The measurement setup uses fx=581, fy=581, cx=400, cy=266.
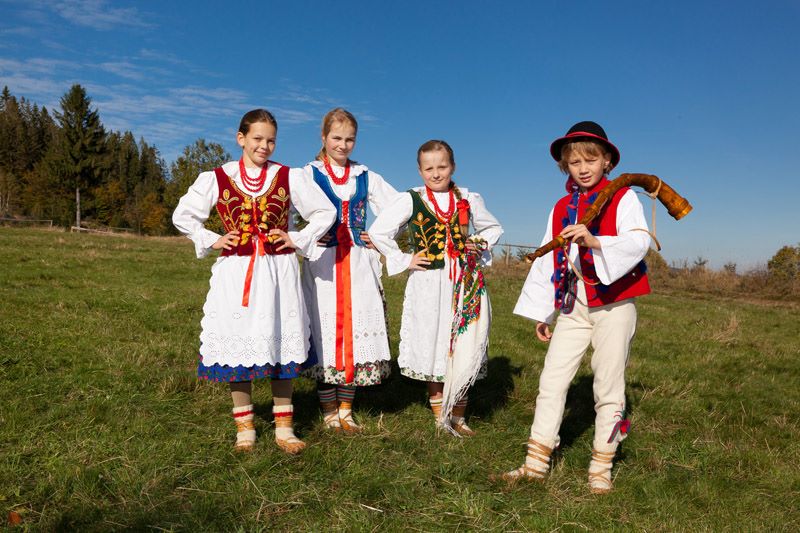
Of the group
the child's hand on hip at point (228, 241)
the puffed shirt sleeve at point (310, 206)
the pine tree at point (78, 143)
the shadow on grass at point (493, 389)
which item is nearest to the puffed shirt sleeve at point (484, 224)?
the puffed shirt sleeve at point (310, 206)

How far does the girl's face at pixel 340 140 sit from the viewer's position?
4.40 metres

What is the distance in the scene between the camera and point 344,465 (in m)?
3.62

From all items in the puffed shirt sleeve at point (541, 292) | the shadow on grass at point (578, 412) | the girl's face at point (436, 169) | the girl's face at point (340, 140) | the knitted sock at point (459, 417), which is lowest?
the shadow on grass at point (578, 412)

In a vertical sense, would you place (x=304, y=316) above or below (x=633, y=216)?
below

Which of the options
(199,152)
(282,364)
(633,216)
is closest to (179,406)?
(282,364)

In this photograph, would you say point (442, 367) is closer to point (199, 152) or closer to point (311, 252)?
point (311, 252)

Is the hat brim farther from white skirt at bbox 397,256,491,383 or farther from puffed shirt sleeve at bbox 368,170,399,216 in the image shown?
puffed shirt sleeve at bbox 368,170,399,216

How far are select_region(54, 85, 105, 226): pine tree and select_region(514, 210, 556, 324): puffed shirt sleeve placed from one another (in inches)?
2338

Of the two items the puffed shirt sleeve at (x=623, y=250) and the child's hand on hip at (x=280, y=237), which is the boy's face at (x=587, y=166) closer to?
the puffed shirt sleeve at (x=623, y=250)

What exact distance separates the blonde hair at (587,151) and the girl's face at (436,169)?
3.46ft

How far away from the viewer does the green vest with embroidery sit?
14.6 feet

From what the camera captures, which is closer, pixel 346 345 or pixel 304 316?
pixel 304 316

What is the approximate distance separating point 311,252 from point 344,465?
1.43 metres

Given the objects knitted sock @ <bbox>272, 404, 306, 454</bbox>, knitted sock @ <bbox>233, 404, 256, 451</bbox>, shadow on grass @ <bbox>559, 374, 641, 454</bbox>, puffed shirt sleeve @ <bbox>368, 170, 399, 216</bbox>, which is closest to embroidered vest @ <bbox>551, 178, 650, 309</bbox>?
shadow on grass @ <bbox>559, 374, 641, 454</bbox>
